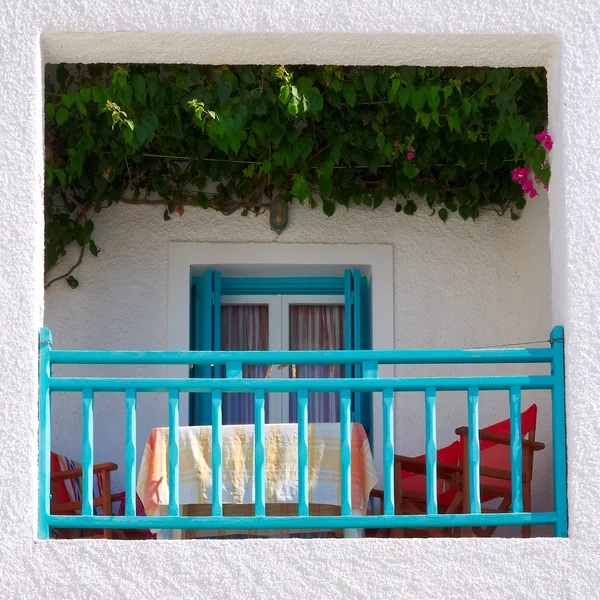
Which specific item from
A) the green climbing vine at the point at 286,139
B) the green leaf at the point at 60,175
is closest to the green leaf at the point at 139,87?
the green climbing vine at the point at 286,139

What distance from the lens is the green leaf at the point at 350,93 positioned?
6.33 meters

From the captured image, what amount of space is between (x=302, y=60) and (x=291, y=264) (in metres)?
2.66

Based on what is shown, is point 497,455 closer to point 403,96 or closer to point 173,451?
point 403,96

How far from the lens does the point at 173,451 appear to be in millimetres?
4777

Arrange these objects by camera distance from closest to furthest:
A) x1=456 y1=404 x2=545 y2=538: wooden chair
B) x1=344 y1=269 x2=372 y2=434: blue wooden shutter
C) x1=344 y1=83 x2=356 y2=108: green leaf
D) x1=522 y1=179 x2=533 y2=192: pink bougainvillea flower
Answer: x1=456 y1=404 x2=545 y2=538: wooden chair → x1=344 y1=83 x2=356 y2=108: green leaf → x1=522 y1=179 x2=533 y2=192: pink bougainvillea flower → x1=344 y1=269 x2=372 y2=434: blue wooden shutter

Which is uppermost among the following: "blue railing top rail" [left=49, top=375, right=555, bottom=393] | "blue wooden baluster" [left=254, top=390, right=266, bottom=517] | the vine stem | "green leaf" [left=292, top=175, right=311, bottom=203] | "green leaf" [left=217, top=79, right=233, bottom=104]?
"green leaf" [left=217, top=79, right=233, bottom=104]

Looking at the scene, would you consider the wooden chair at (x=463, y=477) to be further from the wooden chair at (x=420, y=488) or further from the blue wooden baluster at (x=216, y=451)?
the blue wooden baluster at (x=216, y=451)

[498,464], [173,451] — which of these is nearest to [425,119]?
[498,464]

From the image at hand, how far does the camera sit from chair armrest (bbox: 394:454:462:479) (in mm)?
6305

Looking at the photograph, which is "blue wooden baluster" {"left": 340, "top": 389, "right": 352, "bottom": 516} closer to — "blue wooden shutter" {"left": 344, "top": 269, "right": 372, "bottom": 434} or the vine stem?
"blue wooden shutter" {"left": 344, "top": 269, "right": 372, "bottom": 434}

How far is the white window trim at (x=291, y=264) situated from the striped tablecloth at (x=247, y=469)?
2002mm

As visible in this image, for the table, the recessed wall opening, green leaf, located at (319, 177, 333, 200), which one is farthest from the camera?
green leaf, located at (319, 177, 333, 200)

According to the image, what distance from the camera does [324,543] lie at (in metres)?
4.72

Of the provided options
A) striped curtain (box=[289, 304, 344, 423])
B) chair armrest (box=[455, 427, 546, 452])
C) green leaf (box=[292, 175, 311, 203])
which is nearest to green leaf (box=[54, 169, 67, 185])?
green leaf (box=[292, 175, 311, 203])
